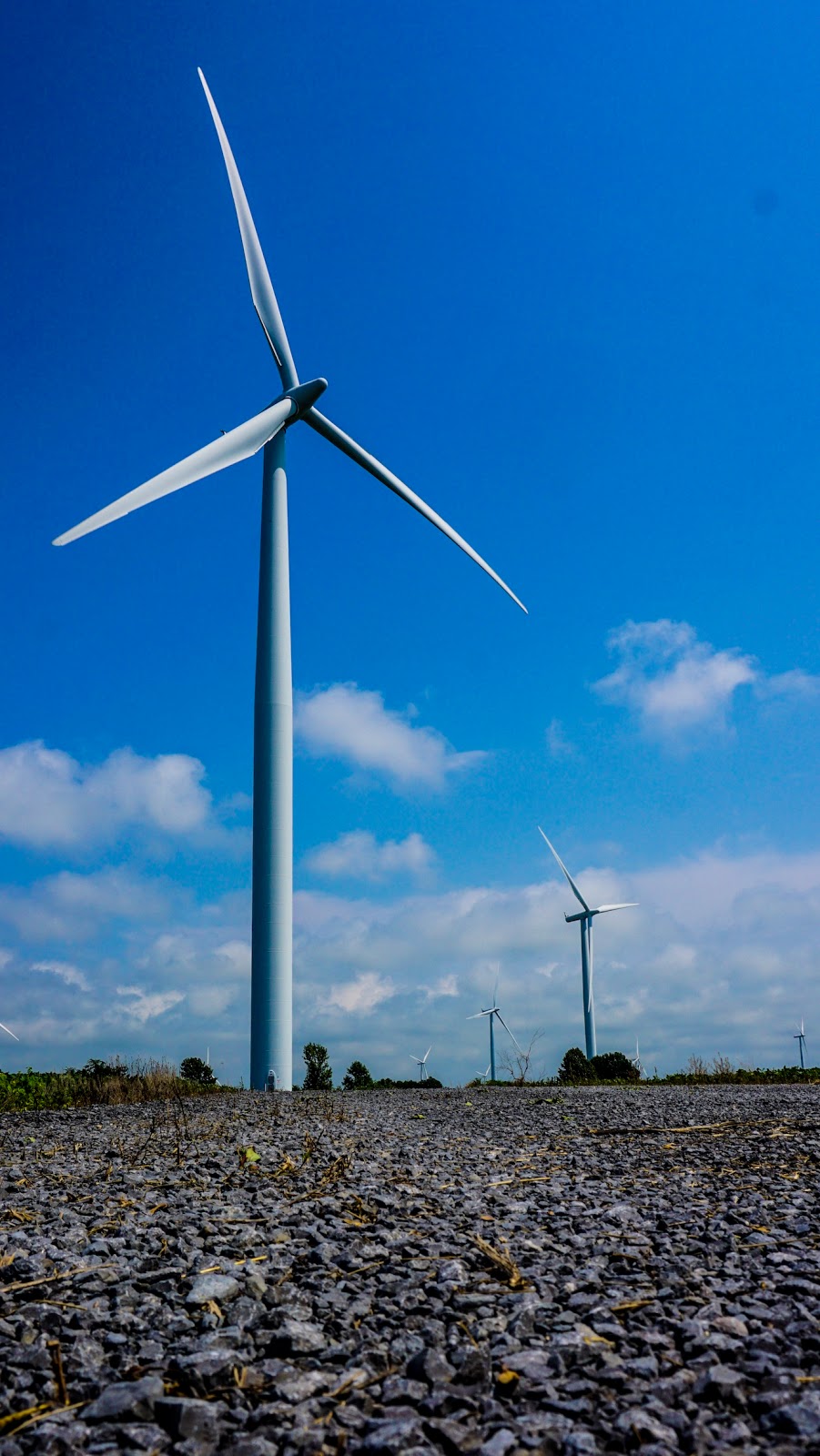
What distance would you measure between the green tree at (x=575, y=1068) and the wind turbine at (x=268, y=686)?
12903mm

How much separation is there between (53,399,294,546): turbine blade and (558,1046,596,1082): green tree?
21.3 meters

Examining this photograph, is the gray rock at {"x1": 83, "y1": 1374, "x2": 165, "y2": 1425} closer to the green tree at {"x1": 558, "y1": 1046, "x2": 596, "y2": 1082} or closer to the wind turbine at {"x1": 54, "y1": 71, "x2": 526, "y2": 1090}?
the wind turbine at {"x1": 54, "y1": 71, "x2": 526, "y2": 1090}

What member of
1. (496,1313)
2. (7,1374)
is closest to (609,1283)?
(496,1313)

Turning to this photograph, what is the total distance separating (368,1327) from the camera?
4.13 metres

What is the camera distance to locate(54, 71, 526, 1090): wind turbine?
66.4 ft

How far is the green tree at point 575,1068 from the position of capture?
30.1 meters

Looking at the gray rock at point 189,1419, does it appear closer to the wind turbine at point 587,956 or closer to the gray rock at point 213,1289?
the gray rock at point 213,1289

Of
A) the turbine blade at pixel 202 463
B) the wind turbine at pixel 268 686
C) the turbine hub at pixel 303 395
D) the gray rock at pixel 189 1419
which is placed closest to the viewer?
the gray rock at pixel 189 1419

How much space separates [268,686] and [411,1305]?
1811 cm

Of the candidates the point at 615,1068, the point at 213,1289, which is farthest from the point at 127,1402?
the point at 615,1068

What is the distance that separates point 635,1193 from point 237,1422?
13.2 ft

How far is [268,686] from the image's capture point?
21750mm

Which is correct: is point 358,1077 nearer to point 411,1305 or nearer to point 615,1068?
point 615,1068

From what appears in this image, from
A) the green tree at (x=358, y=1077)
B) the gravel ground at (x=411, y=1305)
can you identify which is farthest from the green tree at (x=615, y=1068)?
the gravel ground at (x=411, y=1305)
